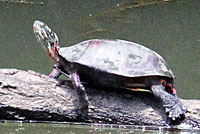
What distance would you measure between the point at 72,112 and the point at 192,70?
2.43 metres

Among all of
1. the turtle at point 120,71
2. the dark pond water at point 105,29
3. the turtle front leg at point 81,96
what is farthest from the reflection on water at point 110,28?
the turtle front leg at point 81,96

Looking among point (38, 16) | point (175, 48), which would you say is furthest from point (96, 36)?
point (38, 16)

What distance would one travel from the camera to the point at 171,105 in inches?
116

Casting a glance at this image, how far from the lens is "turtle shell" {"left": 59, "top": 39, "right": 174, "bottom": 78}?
9.82 feet

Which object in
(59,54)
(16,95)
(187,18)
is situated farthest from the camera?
(187,18)

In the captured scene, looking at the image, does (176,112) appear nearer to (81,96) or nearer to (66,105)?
(81,96)

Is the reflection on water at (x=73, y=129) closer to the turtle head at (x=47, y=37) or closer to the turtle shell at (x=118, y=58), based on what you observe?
the turtle shell at (x=118, y=58)

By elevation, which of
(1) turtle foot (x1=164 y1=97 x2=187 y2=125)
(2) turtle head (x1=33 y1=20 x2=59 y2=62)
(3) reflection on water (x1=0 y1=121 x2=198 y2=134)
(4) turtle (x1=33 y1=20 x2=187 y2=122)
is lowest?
(3) reflection on water (x1=0 y1=121 x2=198 y2=134)

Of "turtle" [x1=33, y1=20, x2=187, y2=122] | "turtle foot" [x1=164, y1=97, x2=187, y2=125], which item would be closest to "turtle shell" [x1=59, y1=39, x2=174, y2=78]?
"turtle" [x1=33, y1=20, x2=187, y2=122]

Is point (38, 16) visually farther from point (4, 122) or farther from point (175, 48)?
point (4, 122)

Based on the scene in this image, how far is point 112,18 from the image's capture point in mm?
8352

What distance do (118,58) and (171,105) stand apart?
47cm

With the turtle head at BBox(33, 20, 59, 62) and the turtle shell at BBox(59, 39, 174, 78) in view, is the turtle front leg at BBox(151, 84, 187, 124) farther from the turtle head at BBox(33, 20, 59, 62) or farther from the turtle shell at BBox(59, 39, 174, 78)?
the turtle head at BBox(33, 20, 59, 62)

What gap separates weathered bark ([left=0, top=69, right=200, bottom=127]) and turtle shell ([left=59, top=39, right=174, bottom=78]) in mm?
205
